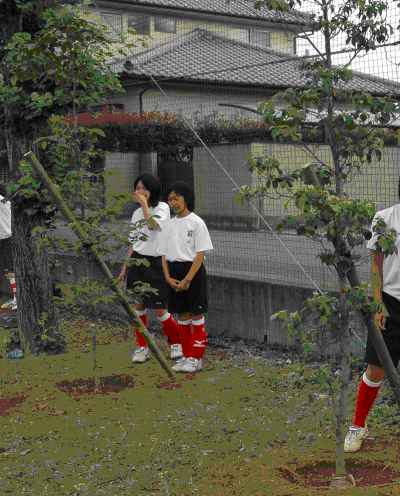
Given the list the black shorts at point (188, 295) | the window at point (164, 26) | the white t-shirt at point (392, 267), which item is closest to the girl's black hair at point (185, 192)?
the black shorts at point (188, 295)

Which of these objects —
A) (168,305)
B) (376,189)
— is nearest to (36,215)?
(168,305)

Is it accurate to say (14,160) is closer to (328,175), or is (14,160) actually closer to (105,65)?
(105,65)

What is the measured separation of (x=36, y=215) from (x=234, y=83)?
3449mm

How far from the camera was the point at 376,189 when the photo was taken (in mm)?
8516

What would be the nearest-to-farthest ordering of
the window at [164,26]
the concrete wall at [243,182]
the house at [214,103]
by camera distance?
the concrete wall at [243,182]
the house at [214,103]
the window at [164,26]

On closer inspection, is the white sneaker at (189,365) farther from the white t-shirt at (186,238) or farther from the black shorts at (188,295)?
the white t-shirt at (186,238)

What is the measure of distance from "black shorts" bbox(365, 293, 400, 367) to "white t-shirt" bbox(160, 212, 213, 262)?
110 inches

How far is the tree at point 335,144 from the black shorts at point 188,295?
10.9ft

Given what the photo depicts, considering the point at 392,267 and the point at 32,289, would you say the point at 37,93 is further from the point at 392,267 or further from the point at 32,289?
the point at 392,267

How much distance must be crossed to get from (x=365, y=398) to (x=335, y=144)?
5.61 ft

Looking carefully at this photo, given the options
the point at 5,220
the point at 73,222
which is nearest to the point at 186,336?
the point at 73,222

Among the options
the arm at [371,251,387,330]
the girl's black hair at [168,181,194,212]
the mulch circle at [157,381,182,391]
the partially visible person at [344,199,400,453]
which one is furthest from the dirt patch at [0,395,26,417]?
the arm at [371,251,387,330]

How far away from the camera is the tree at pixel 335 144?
456 cm

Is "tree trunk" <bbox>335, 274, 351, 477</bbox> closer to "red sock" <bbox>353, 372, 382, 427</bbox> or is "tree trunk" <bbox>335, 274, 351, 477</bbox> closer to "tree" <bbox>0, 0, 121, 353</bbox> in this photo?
"red sock" <bbox>353, 372, 382, 427</bbox>
